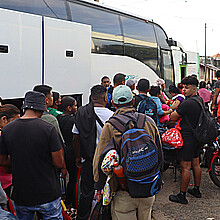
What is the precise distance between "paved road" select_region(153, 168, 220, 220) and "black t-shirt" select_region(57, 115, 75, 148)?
153 centimetres

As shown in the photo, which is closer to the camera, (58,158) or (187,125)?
(58,158)

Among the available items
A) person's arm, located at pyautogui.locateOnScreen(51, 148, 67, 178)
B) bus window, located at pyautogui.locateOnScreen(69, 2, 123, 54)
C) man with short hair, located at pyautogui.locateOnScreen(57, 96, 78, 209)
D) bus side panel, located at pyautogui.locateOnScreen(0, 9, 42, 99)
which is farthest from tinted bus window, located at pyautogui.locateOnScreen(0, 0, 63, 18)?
person's arm, located at pyautogui.locateOnScreen(51, 148, 67, 178)

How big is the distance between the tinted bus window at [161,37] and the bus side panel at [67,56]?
4.37 metres

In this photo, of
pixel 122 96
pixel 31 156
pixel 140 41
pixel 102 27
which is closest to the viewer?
pixel 31 156

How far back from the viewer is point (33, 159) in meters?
2.81

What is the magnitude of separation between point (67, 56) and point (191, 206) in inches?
159

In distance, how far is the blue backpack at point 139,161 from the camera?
8.84ft

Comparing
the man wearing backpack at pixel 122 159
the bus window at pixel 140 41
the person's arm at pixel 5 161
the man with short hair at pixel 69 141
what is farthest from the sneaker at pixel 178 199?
the bus window at pixel 140 41

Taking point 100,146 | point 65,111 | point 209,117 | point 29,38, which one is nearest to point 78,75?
point 29,38

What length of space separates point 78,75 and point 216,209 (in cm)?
417

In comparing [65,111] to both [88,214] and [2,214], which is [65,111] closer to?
[88,214]

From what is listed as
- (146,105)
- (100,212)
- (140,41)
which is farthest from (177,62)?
(100,212)

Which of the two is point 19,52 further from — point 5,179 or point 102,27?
point 102,27

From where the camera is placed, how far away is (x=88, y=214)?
396 centimetres
